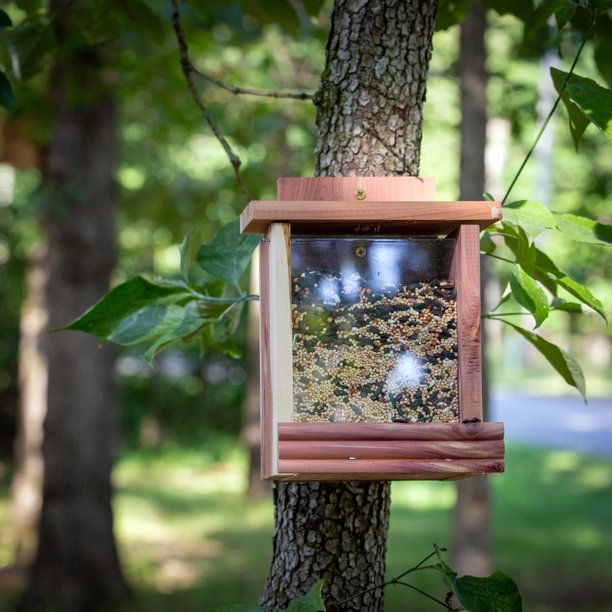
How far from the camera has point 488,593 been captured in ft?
5.40

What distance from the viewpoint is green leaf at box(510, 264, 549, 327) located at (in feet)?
5.14

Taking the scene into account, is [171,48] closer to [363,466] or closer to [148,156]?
[148,156]

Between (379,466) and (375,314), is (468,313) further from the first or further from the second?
(379,466)

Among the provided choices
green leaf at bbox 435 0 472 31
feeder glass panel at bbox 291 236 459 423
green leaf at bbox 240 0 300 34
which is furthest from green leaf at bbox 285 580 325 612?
green leaf at bbox 435 0 472 31

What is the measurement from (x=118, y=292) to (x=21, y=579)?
6.36 metres

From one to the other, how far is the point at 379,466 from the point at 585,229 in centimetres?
66

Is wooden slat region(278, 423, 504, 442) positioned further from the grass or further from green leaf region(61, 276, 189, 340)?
the grass

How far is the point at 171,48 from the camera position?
242 inches

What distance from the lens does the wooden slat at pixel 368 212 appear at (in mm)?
1593

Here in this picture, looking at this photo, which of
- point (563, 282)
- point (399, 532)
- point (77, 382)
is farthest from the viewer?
point (399, 532)

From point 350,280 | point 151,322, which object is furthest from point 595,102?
point 151,322

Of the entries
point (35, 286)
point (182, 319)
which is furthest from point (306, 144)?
point (182, 319)

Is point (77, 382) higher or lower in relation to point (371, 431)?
lower

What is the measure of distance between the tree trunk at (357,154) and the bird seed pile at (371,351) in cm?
27
